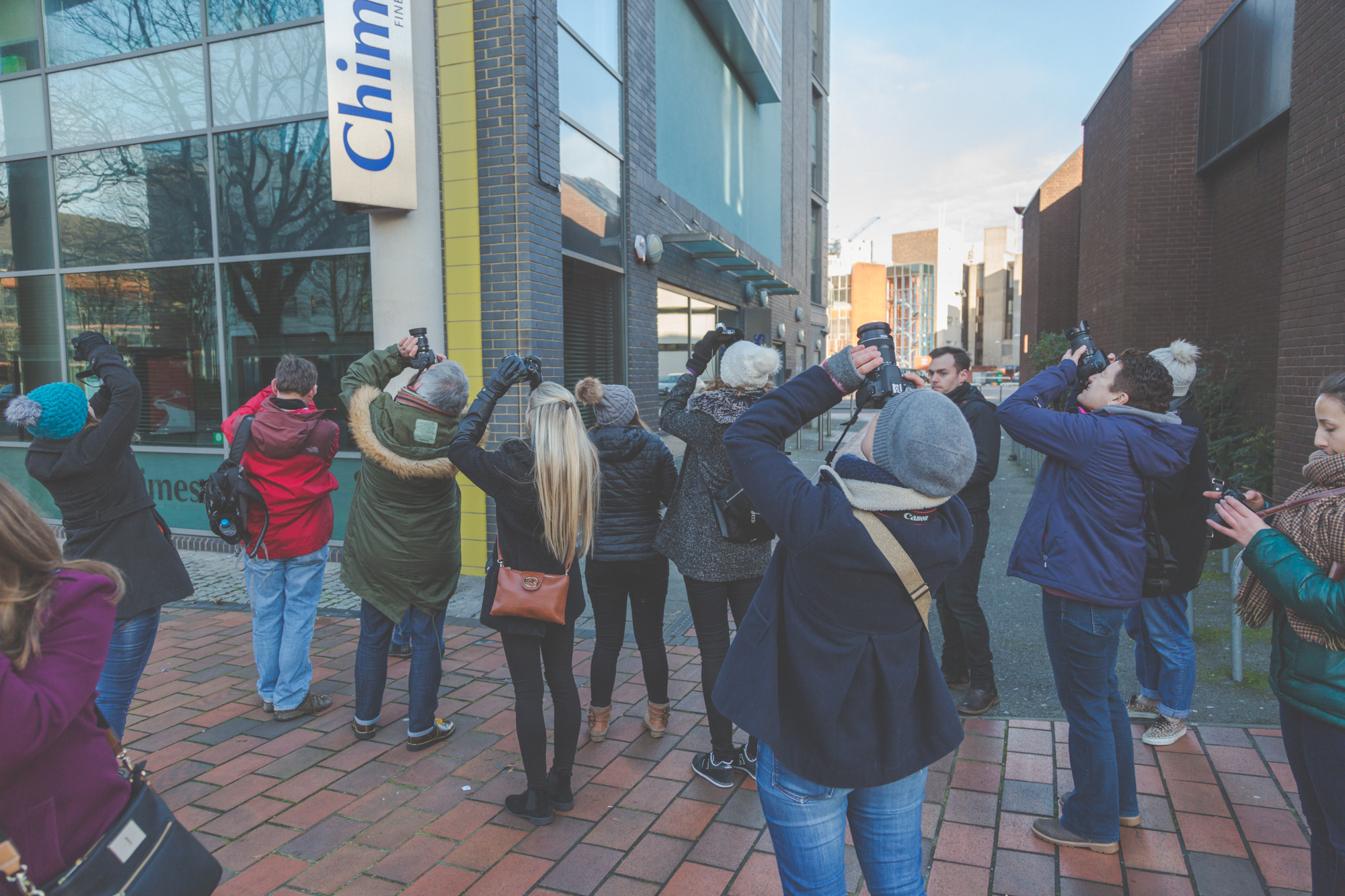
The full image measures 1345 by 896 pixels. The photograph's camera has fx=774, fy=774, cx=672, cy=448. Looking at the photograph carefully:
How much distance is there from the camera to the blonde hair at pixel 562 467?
293 cm

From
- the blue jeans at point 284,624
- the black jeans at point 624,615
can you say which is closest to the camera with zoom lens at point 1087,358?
the black jeans at point 624,615

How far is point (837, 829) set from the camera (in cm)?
188

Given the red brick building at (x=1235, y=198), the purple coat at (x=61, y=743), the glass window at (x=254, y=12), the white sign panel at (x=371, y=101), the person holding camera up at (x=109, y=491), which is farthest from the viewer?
the glass window at (x=254, y=12)

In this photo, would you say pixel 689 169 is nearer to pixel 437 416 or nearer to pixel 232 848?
pixel 437 416

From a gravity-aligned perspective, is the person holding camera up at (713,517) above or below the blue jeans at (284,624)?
above

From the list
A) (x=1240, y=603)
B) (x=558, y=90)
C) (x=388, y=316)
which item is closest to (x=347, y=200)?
(x=388, y=316)

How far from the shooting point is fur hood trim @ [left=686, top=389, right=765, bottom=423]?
3193 millimetres

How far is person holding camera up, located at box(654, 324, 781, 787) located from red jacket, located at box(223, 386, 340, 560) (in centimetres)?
184

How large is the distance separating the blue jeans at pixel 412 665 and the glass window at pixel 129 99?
607 centimetres

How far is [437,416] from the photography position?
3.51m

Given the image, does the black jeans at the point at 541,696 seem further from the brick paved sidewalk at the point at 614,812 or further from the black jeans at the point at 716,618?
the black jeans at the point at 716,618

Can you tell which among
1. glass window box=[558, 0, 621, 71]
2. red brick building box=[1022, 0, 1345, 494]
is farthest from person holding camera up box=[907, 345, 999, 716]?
glass window box=[558, 0, 621, 71]

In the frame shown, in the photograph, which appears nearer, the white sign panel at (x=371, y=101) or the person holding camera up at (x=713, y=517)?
the person holding camera up at (x=713, y=517)

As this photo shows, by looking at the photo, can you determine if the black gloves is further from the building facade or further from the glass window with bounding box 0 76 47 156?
the glass window with bounding box 0 76 47 156
